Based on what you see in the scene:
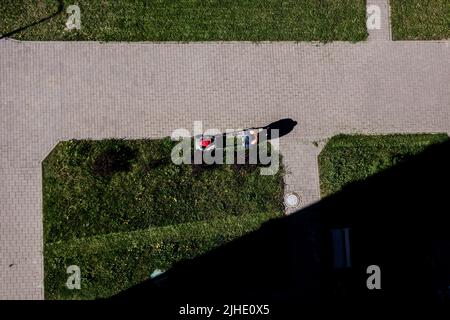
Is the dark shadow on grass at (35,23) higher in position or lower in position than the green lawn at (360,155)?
higher

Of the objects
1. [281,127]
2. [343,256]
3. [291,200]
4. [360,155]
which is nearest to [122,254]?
[291,200]

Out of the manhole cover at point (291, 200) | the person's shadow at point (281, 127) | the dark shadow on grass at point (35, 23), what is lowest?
the manhole cover at point (291, 200)

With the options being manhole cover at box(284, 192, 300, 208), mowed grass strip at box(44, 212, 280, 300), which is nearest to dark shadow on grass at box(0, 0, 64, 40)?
mowed grass strip at box(44, 212, 280, 300)

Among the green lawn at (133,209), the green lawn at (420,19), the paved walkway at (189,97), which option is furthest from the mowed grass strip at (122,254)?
the green lawn at (420,19)

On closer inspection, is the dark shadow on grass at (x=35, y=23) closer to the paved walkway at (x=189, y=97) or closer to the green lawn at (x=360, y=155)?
the paved walkway at (x=189, y=97)

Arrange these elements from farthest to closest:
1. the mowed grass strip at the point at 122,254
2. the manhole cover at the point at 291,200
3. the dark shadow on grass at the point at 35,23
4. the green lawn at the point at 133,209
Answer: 1. the manhole cover at the point at 291,200
2. the dark shadow on grass at the point at 35,23
3. the green lawn at the point at 133,209
4. the mowed grass strip at the point at 122,254

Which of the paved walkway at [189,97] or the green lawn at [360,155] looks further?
the green lawn at [360,155]
